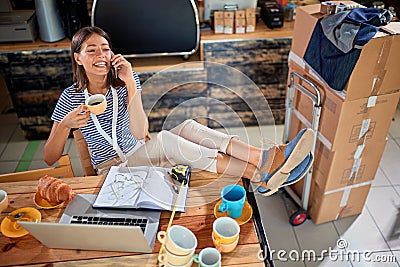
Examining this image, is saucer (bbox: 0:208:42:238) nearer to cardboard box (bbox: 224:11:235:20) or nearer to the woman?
the woman

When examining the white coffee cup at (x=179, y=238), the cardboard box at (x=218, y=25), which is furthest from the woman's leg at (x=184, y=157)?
the cardboard box at (x=218, y=25)

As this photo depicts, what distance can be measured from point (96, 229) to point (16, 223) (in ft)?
1.30

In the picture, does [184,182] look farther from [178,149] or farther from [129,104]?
[129,104]

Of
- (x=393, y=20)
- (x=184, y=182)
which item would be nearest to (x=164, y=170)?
(x=184, y=182)

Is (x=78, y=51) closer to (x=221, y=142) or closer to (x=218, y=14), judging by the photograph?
(x=221, y=142)

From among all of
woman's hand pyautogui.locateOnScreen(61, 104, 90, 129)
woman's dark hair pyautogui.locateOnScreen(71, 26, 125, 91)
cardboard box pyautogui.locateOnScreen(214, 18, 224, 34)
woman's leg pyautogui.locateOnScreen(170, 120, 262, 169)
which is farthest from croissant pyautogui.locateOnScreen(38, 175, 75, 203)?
cardboard box pyautogui.locateOnScreen(214, 18, 224, 34)

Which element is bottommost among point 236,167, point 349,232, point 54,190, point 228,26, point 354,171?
point 349,232

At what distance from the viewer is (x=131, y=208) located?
135 cm

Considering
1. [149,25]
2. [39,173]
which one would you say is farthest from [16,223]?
[149,25]

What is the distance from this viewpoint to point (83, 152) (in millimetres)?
1818

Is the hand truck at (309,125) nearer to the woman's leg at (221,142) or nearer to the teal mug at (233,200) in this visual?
the woman's leg at (221,142)

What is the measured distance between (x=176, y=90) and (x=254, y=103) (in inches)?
26.1

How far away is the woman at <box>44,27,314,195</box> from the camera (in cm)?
162

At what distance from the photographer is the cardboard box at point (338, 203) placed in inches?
83.9
